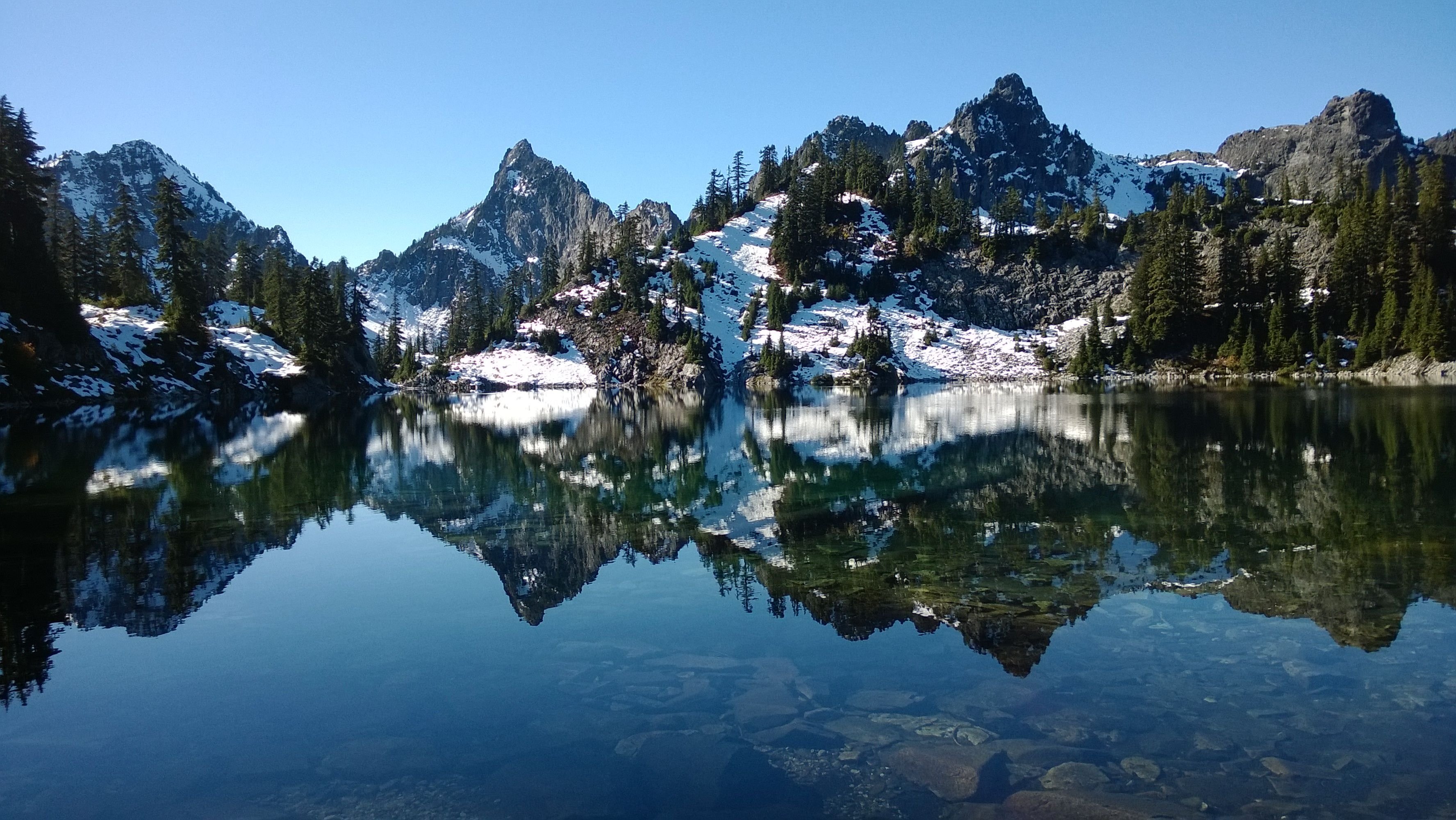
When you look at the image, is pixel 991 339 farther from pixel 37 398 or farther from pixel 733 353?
pixel 37 398

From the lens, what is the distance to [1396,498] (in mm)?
22266

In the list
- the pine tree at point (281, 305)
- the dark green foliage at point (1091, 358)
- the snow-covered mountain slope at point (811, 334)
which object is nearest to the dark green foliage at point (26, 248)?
the pine tree at point (281, 305)

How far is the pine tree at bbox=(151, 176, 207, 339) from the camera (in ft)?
315

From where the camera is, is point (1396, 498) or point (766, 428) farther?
point (766, 428)

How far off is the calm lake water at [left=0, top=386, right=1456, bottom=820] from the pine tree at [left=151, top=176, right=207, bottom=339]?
255 ft

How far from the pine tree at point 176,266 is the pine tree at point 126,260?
4.23 meters

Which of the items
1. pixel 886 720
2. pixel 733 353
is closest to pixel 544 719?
pixel 886 720

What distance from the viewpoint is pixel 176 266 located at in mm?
97438

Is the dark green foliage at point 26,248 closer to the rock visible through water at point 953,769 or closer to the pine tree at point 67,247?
the pine tree at point 67,247

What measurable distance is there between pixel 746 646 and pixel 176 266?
11130 centimetres

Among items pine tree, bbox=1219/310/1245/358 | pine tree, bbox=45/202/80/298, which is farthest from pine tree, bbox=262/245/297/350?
pine tree, bbox=1219/310/1245/358

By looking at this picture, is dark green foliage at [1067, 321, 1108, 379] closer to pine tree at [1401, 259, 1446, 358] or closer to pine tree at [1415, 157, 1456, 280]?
pine tree at [1401, 259, 1446, 358]

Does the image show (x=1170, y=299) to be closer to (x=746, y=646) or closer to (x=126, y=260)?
(x=746, y=646)

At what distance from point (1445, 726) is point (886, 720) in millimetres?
6484
